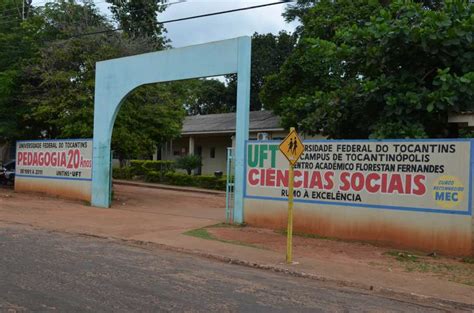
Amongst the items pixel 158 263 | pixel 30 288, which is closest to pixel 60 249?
pixel 158 263

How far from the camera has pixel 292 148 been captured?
9.79 meters

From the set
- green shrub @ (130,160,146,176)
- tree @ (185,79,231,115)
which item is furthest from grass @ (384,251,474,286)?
tree @ (185,79,231,115)

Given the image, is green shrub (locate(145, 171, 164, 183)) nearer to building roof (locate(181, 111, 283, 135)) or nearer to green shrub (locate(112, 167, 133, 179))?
green shrub (locate(112, 167, 133, 179))

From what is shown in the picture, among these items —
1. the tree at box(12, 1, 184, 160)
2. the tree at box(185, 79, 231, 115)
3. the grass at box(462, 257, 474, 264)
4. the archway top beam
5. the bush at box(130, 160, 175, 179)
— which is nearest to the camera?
the grass at box(462, 257, 474, 264)

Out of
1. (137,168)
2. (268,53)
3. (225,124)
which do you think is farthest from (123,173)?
(268,53)

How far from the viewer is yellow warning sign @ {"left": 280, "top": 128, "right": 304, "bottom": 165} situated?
9.72m

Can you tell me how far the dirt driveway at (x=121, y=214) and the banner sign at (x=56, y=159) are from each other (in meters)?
1.04

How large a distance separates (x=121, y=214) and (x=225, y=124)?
18.8 metres

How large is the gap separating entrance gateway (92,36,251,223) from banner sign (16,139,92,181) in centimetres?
72

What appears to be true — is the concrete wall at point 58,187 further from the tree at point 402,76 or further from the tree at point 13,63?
the tree at point 402,76

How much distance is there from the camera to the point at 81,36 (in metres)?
22.5

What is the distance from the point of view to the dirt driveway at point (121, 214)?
1389 cm

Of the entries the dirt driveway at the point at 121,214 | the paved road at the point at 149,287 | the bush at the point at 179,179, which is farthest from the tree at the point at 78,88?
the paved road at the point at 149,287

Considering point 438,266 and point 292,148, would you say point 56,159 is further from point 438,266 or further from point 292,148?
point 438,266
